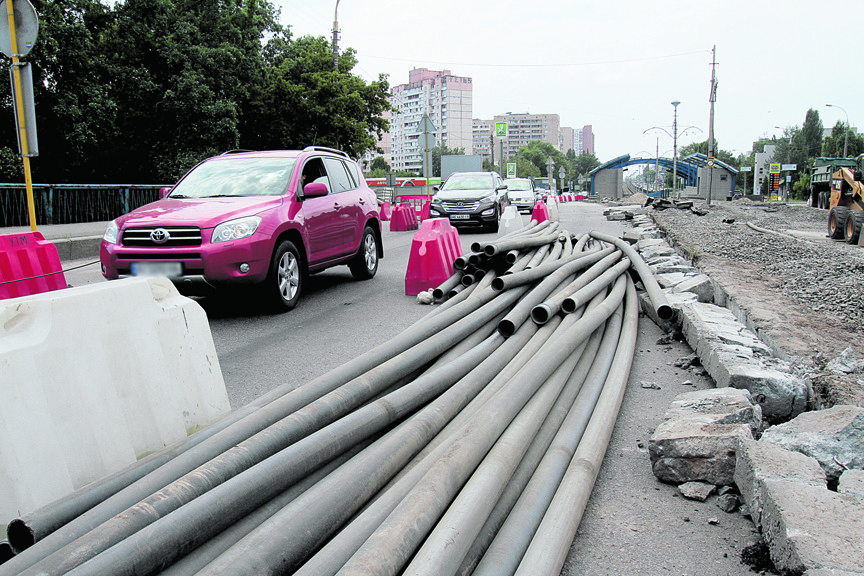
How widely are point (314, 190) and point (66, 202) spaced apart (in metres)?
12.1

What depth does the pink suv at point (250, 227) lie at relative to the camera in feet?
21.4

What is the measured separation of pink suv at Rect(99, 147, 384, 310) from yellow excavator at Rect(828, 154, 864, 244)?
13114 mm

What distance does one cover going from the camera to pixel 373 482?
99.6 inches

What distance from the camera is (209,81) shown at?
27234mm

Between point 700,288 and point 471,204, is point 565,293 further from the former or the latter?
point 471,204

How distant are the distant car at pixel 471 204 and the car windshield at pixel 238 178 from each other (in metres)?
9.04

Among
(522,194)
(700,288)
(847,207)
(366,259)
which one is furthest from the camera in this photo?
(522,194)

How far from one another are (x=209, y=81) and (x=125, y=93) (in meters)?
3.33

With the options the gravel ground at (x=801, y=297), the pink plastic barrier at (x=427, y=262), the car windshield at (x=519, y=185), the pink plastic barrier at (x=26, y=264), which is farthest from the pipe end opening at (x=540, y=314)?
the car windshield at (x=519, y=185)

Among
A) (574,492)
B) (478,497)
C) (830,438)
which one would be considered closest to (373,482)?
(478,497)

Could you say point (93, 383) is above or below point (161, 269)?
below

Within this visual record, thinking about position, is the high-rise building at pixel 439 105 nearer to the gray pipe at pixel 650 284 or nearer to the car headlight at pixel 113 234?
the gray pipe at pixel 650 284

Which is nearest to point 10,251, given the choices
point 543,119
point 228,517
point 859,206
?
point 228,517

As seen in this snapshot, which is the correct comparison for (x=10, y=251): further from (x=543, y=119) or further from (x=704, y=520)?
(x=543, y=119)
